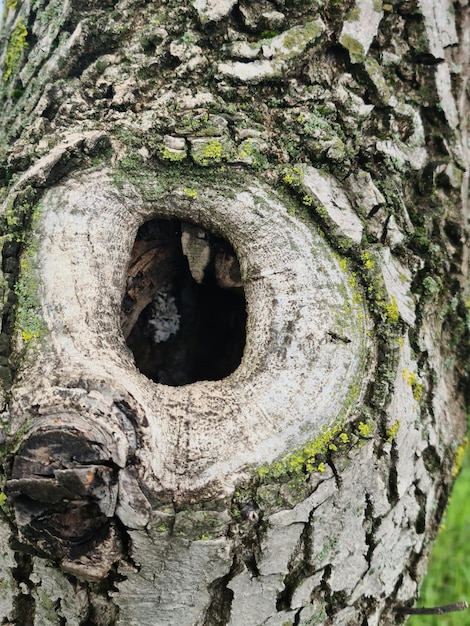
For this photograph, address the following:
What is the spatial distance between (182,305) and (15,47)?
34.1 inches

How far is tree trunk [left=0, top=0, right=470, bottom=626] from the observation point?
3.69 ft

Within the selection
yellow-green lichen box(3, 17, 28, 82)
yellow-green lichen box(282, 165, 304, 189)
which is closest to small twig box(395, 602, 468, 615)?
yellow-green lichen box(282, 165, 304, 189)

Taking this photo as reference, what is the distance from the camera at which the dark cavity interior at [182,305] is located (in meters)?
1.47

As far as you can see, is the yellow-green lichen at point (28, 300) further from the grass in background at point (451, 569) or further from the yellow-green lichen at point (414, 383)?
the grass in background at point (451, 569)

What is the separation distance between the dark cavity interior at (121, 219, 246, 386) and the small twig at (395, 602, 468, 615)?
83 centimetres

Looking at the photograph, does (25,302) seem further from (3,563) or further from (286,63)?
(286,63)

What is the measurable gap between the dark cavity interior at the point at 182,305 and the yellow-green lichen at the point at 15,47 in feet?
1.86

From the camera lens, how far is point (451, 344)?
1.68 m

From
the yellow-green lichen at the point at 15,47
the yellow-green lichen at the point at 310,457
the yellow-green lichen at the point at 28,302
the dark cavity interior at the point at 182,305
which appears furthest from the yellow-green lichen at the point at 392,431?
the yellow-green lichen at the point at 15,47

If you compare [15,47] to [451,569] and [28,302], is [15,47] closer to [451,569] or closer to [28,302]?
[28,302]

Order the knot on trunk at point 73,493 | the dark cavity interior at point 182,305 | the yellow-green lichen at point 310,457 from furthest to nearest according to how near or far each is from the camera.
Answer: the dark cavity interior at point 182,305 → the yellow-green lichen at point 310,457 → the knot on trunk at point 73,493

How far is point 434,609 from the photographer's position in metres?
1.48

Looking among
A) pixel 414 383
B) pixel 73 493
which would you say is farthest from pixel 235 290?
pixel 73 493

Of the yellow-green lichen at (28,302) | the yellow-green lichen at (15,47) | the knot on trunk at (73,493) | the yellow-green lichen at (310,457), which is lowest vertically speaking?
the knot on trunk at (73,493)
